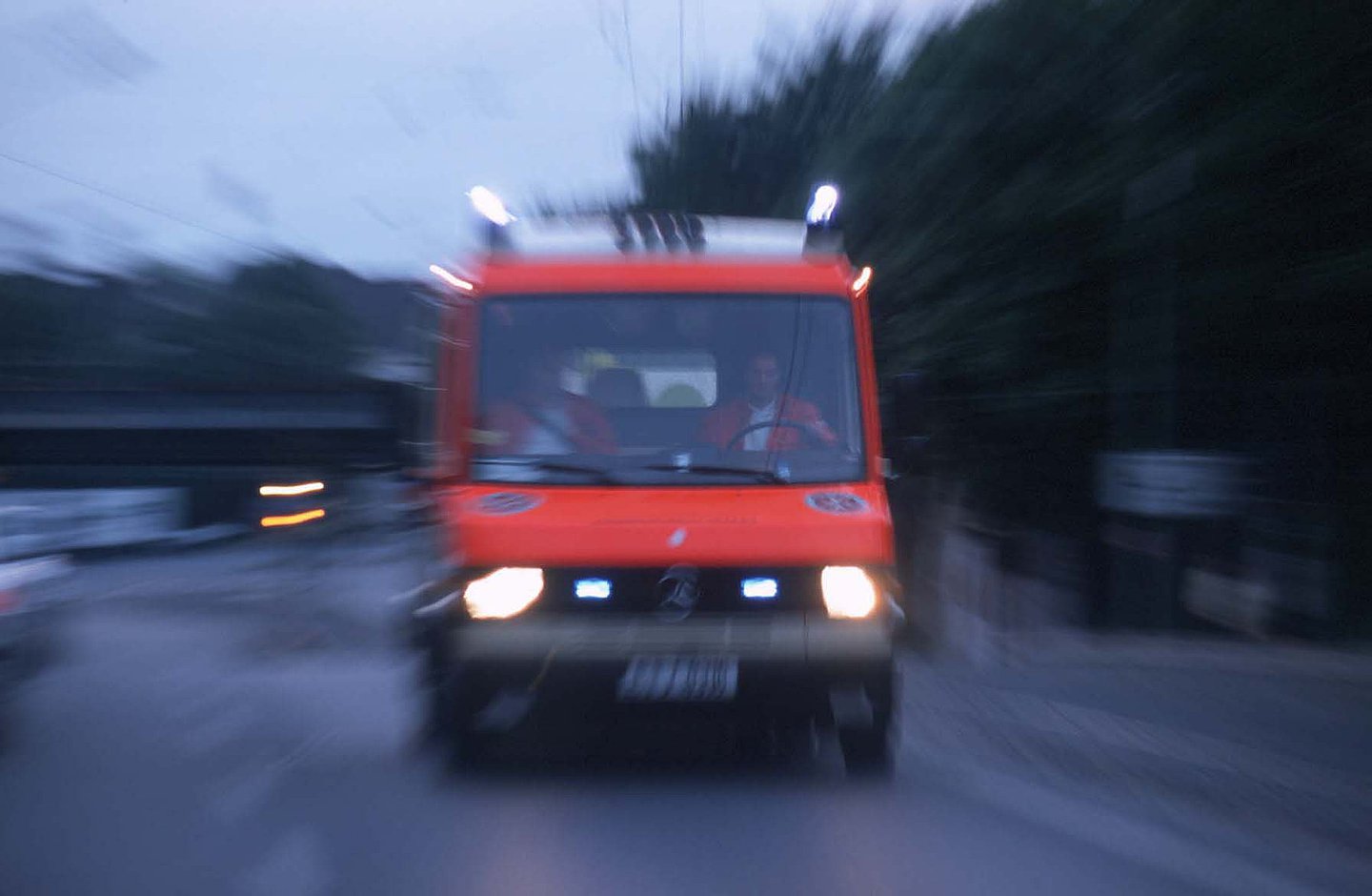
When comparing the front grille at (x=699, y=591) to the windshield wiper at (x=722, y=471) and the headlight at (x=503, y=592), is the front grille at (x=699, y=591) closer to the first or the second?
the headlight at (x=503, y=592)

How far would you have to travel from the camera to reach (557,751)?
808cm

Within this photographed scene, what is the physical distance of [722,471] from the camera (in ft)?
24.5

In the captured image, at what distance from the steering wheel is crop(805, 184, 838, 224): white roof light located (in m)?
1.15

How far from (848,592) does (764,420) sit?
1004 mm

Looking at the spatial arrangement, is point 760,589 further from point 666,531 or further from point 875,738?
point 875,738

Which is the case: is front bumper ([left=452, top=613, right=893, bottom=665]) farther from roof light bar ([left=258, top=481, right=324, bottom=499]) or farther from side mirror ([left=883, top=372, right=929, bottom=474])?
roof light bar ([left=258, top=481, right=324, bottom=499])

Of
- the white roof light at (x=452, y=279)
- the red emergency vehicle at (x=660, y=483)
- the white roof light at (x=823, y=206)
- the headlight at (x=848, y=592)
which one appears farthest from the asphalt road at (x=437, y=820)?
the white roof light at (x=823, y=206)

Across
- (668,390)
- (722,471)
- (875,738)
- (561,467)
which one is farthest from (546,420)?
(875,738)

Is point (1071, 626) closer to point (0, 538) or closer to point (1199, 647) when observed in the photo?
point (1199, 647)

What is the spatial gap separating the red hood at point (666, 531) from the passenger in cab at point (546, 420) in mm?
360

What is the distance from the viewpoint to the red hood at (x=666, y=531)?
701 centimetres

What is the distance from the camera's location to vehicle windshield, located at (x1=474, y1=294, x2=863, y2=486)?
7531mm

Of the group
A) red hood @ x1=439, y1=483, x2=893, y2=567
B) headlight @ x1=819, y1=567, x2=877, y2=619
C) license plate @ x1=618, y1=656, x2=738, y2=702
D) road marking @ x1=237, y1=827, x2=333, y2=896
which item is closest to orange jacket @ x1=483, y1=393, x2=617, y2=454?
red hood @ x1=439, y1=483, x2=893, y2=567

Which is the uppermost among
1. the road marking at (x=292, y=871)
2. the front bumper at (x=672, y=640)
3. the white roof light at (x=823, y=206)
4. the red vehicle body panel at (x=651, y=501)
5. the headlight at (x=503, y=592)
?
the white roof light at (x=823, y=206)
